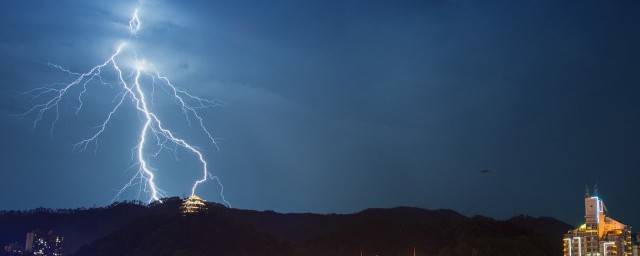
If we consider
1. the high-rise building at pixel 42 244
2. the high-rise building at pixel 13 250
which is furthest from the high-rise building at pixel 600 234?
the high-rise building at pixel 13 250

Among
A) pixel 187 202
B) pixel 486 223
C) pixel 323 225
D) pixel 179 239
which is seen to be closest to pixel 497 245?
pixel 486 223

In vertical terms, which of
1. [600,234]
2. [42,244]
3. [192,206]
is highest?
[192,206]

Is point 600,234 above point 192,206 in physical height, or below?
below

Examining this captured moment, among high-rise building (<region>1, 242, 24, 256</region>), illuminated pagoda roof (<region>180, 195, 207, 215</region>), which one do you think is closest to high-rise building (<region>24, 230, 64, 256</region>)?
high-rise building (<region>1, 242, 24, 256</region>)

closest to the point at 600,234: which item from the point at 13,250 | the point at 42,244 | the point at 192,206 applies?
the point at 192,206

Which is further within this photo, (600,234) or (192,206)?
(192,206)

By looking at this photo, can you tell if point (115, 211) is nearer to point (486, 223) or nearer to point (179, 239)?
point (179, 239)

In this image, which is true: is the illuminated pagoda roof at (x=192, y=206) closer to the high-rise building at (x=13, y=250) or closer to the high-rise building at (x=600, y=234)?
the high-rise building at (x=13, y=250)

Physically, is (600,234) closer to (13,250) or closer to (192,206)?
(192,206)
